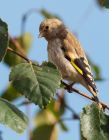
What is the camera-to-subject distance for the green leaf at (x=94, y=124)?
2102 mm

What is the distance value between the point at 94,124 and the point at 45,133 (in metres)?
1.29

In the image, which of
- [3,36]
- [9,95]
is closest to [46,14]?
[9,95]

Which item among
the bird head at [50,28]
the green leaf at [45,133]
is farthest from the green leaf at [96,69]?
the green leaf at [45,133]

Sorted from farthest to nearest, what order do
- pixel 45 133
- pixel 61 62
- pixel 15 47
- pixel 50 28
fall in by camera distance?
1. pixel 50 28
2. pixel 61 62
3. pixel 15 47
4. pixel 45 133

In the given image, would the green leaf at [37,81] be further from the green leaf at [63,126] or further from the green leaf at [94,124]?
the green leaf at [63,126]

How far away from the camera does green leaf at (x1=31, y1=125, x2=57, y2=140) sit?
3332 mm

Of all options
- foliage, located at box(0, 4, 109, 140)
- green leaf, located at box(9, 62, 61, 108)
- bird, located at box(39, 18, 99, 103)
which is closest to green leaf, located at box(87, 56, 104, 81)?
bird, located at box(39, 18, 99, 103)

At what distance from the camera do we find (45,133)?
345cm

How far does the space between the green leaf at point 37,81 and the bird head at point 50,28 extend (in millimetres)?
2250

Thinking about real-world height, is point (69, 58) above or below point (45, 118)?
above

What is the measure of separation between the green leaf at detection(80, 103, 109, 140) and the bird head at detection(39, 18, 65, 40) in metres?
2.20

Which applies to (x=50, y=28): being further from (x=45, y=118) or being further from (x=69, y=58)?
(x=45, y=118)

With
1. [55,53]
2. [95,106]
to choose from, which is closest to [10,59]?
[55,53]

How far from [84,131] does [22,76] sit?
343 mm
